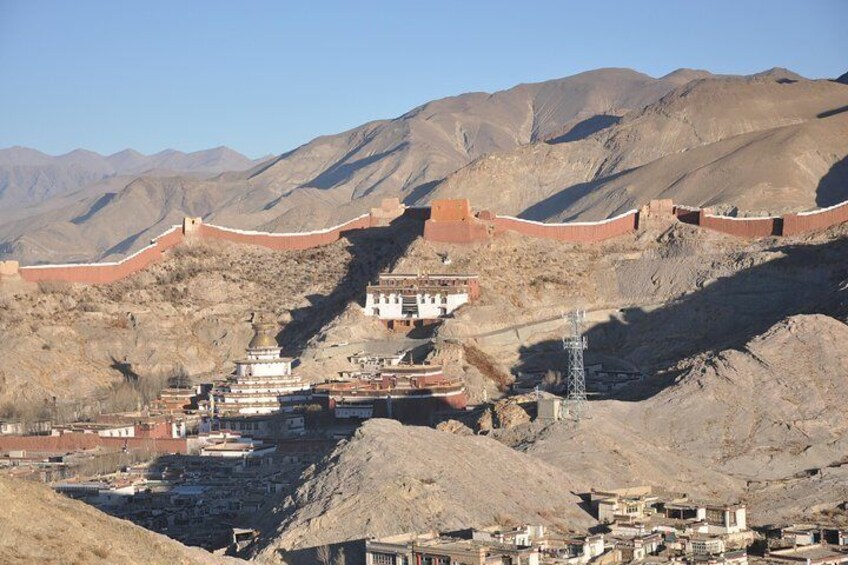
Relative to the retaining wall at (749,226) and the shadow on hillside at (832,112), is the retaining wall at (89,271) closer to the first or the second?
the retaining wall at (749,226)

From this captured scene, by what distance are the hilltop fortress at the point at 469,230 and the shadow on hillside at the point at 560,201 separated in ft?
189

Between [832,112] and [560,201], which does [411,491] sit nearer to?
[560,201]

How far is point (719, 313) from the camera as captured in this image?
289ft

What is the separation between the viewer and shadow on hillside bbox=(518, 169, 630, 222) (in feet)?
538

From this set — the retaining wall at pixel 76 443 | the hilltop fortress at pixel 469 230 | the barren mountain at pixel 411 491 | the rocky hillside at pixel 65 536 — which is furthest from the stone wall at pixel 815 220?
the rocky hillside at pixel 65 536

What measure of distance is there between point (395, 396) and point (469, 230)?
72.2 ft

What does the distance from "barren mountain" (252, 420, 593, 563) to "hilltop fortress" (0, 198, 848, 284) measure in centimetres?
3919

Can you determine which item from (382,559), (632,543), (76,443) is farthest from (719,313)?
(382,559)

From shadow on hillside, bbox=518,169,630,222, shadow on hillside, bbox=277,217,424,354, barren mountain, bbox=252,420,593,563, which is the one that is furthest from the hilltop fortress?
shadow on hillside, bbox=518,169,630,222

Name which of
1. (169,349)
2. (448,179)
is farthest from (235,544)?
(448,179)

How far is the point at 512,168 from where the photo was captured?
593 feet

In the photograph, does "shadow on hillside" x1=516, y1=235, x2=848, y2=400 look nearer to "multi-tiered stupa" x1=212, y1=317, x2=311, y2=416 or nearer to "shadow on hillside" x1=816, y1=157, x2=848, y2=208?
"multi-tiered stupa" x1=212, y1=317, x2=311, y2=416

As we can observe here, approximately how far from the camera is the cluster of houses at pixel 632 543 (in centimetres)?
4641

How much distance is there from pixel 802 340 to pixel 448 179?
4294 inches
